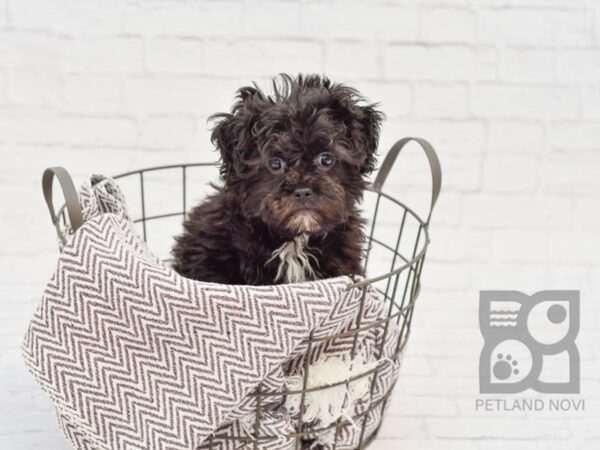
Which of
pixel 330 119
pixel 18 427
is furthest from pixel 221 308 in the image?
pixel 18 427

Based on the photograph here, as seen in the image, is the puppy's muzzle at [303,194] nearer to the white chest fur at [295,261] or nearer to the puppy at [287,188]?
the puppy at [287,188]

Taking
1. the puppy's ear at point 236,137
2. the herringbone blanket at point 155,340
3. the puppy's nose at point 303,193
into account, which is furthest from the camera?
the puppy's ear at point 236,137

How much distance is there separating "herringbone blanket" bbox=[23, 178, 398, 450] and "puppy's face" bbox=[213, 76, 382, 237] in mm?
234

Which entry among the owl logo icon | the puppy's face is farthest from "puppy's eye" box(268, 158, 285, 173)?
the owl logo icon

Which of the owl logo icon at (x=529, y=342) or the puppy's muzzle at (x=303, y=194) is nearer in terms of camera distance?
the puppy's muzzle at (x=303, y=194)

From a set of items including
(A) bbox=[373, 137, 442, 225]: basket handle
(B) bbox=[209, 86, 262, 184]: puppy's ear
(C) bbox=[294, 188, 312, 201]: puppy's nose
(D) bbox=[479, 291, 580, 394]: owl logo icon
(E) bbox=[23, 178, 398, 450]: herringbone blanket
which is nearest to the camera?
(E) bbox=[23, 178, 398, 450]: herringbone blanket

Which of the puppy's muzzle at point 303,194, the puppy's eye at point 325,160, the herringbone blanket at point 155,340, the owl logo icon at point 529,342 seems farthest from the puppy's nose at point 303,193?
the owl logo icon at point 529,342

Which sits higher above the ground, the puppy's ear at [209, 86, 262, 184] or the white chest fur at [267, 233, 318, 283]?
the puppy's ear at [209, 86, 262, 184]

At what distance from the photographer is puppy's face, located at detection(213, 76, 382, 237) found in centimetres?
194

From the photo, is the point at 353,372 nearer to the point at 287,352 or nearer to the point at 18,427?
the point at 287,352

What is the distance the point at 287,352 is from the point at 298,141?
0.50 metres

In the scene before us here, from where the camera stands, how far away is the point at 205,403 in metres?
1.77

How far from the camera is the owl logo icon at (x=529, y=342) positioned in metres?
2.63

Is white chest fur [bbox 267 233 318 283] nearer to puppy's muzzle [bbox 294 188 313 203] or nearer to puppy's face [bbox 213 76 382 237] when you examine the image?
puppy's face [bbox 213 76 382 237]
